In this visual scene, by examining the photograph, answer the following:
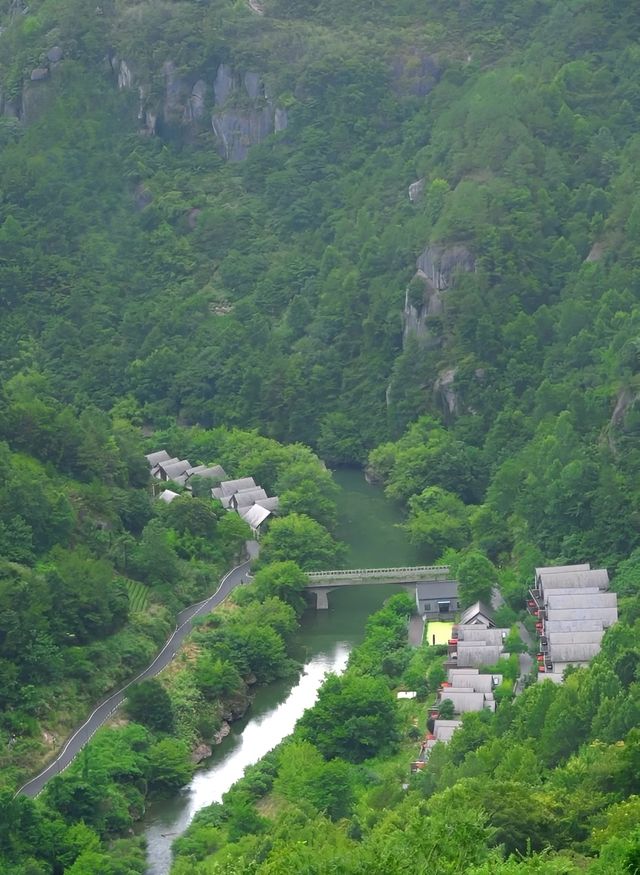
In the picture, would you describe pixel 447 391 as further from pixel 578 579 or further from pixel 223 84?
pixel 223 84

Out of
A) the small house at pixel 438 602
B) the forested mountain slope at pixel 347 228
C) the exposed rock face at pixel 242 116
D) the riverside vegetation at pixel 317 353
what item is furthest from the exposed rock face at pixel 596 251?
the small house at pixel 438 602

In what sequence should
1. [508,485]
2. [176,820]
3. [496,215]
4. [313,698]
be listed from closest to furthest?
[176,820], [313,698], [508,485], [496,215]

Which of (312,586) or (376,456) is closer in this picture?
(312,586)

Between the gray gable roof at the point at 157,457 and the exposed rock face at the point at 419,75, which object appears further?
the exposed rock face at the point at 419,75

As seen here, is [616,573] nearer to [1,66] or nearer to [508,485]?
[508,485]

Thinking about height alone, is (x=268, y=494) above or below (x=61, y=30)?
below

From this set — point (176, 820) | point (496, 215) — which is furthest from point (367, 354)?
point (176, 820)

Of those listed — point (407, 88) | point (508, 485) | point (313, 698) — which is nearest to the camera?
point (313, 698)

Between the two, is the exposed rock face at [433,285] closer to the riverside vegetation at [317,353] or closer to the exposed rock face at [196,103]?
the riverside vegetation at [317,353]
